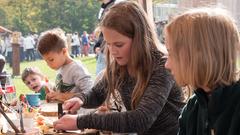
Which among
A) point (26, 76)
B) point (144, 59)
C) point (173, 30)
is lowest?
point (26, 76)

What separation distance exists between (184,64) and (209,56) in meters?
0.09

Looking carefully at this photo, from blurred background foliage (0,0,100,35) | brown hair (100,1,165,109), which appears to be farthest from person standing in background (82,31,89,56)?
brown hair (100,1,165,109)

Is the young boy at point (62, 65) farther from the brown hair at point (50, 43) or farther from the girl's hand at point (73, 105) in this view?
the girl's hand at point (73, 105)

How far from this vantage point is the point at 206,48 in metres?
1.33

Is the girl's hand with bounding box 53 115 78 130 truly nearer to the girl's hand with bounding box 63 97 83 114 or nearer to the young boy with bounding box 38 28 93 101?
the girl's hand with bounding box 63 97 83 114

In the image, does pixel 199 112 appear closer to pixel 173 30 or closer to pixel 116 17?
pixel 173 30

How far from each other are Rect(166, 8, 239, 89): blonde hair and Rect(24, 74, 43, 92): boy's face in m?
1.97

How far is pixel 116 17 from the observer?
6.03 ft

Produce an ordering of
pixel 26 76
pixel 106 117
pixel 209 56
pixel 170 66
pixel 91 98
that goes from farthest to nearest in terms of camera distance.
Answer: pixel 26 76
pixel 91 98
pixel 106 117
pixel 170 66
pixel 209 56

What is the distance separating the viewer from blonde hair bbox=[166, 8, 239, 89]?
4.37ft

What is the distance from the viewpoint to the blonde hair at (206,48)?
4.37 ft

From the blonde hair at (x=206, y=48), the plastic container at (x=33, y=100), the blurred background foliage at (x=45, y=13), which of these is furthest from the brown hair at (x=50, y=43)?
the blurred background foliage at (x=45, y=13)

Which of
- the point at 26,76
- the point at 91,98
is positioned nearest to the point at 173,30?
the point at 91,98

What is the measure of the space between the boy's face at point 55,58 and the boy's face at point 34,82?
359mm
